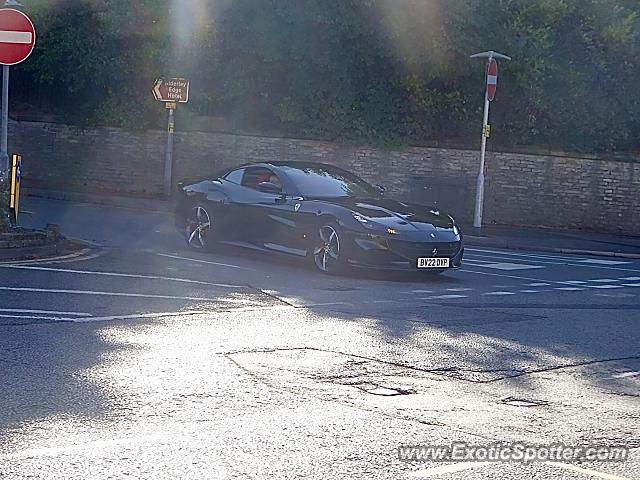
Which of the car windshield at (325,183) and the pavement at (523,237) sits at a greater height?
the car windshield at (325,183)

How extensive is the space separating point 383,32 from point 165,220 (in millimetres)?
6808

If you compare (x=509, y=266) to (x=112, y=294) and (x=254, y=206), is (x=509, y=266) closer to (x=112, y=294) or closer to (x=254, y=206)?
(x=254, y=206)

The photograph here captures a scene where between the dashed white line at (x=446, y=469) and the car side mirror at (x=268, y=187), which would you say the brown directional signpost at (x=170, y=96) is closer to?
the car side mirror at (x=268, y=187)

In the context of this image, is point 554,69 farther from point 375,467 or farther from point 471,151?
point 375,467

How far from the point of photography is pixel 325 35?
84.8 feet

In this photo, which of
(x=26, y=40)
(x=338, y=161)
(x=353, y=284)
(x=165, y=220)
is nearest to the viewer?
(x=353, y=284)

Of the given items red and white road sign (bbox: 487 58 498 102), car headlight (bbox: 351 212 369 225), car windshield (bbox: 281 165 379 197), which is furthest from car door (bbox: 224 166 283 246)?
red and white road sign (bbox: 487 58 498 102)

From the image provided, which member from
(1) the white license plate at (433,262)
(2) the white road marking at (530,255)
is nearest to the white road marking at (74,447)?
(1) the white license plate at (433,262)

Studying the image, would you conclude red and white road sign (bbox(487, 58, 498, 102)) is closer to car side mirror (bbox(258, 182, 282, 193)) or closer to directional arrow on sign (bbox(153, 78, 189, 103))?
directional arrow on sign (bbox(153, 78, 189, 103))

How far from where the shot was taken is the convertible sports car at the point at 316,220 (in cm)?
1403

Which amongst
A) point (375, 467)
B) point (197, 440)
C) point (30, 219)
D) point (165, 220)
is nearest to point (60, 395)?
point (197, 440)

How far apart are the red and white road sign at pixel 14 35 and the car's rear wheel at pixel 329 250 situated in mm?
4702

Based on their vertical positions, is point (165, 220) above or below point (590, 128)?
below

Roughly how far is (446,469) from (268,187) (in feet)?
33.1
